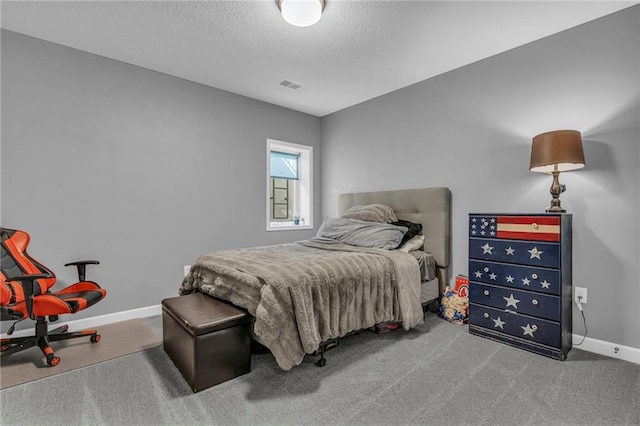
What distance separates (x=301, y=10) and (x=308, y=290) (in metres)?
1.89

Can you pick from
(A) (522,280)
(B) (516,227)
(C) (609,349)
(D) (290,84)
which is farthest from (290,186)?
(C) (609,349)

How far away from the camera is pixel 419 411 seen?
5.44 ft

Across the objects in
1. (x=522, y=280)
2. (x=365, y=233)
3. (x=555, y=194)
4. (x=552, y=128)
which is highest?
(x=552, y=128)

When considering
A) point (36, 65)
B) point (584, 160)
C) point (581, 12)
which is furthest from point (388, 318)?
point (36, 65)

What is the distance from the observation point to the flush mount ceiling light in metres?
2.06

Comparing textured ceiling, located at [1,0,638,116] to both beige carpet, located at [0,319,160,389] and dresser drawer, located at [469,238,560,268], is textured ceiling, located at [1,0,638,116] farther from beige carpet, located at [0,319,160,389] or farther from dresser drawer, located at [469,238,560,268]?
beige carpet, located at [0,319,160,389]

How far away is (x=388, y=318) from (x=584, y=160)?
1.89m

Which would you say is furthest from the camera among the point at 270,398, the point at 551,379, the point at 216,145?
the point at 216,145

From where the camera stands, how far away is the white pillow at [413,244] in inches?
123

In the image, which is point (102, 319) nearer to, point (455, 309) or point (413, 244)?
point (413, 244)

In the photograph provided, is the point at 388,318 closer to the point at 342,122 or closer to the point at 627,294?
the point at 627,294

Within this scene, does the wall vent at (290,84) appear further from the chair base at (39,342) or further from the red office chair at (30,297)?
the chair base at (39,342)

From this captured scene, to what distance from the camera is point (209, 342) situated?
186cm

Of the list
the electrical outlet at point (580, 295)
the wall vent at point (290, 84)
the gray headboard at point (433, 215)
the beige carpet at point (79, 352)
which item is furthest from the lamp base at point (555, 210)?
the beige carpet at point (79, 352)
